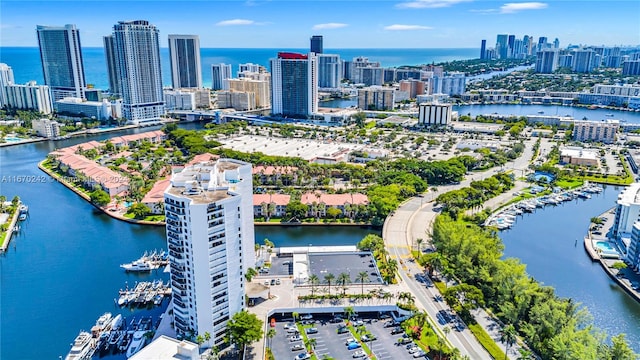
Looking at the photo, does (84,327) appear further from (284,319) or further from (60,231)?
(60,231)

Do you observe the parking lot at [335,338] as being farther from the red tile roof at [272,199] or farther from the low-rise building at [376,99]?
the low-rise building at [376,99]

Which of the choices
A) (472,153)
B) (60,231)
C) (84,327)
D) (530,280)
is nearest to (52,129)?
(60,231)

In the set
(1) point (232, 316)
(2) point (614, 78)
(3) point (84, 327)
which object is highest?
(2) point (614, 78)

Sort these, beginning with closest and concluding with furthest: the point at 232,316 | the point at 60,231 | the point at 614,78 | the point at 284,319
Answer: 1. the point at 232,316
2. the point at 284,319
3. the point at 60,231
4. the point at 614,78

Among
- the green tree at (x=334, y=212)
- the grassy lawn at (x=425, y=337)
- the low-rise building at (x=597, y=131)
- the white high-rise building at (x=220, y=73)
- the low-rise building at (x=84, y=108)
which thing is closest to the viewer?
the grassy lawn at (x=425, y=337)

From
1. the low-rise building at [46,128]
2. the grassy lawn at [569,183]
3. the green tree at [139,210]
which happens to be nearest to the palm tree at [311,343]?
the green tree at [139,210]

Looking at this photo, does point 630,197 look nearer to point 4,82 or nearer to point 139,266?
point 139,266

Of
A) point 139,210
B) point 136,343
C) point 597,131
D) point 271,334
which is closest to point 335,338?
point 271,334
